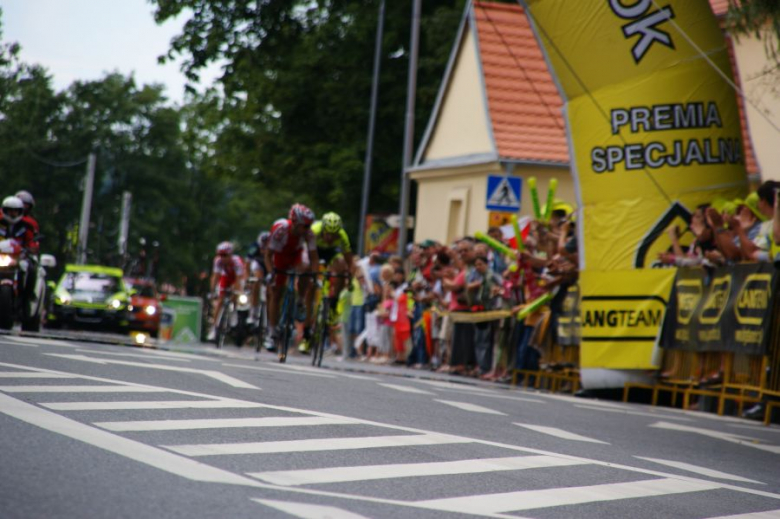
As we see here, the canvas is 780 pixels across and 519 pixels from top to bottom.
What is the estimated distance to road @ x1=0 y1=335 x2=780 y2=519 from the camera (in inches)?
255

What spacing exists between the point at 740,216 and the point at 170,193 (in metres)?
70.1

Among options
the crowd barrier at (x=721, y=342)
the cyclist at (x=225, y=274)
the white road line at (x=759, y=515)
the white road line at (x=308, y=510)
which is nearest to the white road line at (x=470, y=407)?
the crowd barrier at (x=721, y=342)

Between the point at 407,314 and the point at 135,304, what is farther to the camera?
the point at 135,304

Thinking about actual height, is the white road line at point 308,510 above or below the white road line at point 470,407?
below

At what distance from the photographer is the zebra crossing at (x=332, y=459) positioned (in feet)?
22.9

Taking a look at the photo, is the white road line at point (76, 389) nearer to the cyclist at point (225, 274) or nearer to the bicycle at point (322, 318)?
the bicycle at point (322, 318)

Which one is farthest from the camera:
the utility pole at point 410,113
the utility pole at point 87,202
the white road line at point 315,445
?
the utility pole at point 87,202

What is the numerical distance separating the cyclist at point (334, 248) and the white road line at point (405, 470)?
9.49 metres

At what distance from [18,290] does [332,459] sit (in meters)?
13.1

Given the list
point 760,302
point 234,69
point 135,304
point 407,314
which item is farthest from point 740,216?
point 135,304

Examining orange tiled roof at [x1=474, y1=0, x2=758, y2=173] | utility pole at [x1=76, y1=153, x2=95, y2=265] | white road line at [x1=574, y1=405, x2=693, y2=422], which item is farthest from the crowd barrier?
utility pole at [x1=76, y1=153, x2=95, y2=265]

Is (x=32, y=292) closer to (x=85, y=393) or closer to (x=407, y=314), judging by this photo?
A: (x=407, y=314)

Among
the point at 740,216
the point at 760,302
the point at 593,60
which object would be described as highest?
the point at 593,60

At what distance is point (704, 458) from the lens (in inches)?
403
